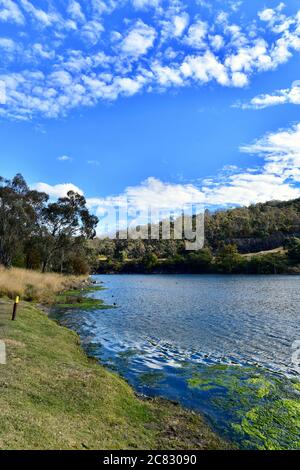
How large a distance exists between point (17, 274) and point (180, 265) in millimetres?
138975

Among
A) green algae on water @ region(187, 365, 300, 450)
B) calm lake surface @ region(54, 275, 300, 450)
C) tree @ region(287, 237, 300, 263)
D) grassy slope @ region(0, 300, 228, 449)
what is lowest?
calm lake surface @ region(54, 275, 300, 450)

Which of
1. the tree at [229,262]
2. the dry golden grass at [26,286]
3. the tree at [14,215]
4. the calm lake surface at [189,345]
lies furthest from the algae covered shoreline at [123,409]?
the tree at [229,262]

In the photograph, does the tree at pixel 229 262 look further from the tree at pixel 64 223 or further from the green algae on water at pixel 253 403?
the green algae on water at pixel 253 403

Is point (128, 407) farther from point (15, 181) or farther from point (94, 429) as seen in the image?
point (15, 181)

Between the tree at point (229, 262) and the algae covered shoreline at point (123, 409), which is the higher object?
the tree at point (229, 262)

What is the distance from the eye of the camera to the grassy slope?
26.9 feet

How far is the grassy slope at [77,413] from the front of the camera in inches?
323

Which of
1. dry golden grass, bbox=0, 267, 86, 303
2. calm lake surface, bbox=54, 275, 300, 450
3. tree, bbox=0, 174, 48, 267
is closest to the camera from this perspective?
calm lake surface, bbox=54, 275, 300, 450

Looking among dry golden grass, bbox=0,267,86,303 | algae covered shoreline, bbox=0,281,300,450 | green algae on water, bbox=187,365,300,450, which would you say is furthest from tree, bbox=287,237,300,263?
algae covered shoreline, bbox=0,281,300,450

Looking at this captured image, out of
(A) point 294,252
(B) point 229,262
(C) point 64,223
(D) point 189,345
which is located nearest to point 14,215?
(C) point 64,223

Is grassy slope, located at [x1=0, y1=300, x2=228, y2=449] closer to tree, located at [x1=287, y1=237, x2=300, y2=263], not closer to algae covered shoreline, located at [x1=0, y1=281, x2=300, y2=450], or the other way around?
algae covered shoreline, located at [x1=0, y1=281, x2=300, y2=450]

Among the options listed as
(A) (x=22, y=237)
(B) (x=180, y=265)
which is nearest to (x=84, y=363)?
(A) (x=22, y=237)

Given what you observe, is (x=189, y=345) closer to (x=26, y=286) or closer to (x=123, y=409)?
(x=123, y=409)

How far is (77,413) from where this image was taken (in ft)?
32.8
